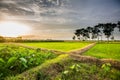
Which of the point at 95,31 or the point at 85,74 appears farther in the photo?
the point at 95,31

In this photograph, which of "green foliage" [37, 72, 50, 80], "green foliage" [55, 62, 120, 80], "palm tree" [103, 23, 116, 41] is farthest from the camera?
"palm tree" [103, 23, 116, 41]

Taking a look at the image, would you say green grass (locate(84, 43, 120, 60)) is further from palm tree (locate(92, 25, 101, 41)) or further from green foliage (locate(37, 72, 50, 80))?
palm tree (locate(92, 25, 101, 41))

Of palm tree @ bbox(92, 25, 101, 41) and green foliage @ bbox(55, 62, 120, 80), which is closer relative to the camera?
green foliage @ bbox(55, 62, 120, 80)

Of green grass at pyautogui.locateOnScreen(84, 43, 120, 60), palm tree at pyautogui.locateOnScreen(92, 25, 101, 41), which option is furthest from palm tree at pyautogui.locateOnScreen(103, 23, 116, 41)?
green grass at pyautogui.locateOnScreen(84, 43, 120, 60)

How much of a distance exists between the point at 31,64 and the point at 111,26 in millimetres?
122460

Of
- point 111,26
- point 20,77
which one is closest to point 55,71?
point 20,77

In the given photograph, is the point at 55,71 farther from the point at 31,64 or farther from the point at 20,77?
the point at 20,77

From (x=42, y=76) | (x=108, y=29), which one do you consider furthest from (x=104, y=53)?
Result: (x=108, y=29)

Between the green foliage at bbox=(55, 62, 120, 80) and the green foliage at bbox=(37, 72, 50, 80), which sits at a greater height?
the green foliage at bbox=(37, 72, 50, 80)

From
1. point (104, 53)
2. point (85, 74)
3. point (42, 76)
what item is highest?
point (42, 76)

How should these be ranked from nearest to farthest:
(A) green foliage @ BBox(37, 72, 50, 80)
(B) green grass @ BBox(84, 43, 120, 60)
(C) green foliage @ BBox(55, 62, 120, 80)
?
(A) green foliage @ BBox(37, 72, 50, 80)
(C) green foliage @ BBox(55, 62, 120, 80)
(B) green grass @ BBox(84, 43, 120, 60)

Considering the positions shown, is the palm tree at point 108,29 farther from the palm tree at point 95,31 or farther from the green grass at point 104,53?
the green grass at point 104,53

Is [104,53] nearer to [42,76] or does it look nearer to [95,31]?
[42,76]

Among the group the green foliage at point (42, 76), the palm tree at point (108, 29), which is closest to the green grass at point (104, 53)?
the green foliage at point (42, 76)
